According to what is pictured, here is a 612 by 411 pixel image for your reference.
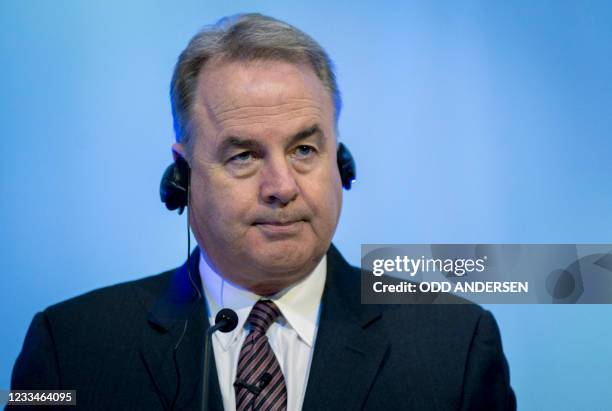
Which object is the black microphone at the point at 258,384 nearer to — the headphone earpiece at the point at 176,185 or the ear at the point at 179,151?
the headphone earpiece at the point at 176,185

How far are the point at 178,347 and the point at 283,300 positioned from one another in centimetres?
31

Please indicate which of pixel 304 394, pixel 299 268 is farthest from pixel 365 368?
pixel 299 268

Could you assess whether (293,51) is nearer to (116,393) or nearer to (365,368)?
(365,368)

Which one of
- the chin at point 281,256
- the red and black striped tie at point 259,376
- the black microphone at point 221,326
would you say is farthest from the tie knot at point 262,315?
the black microphone at point 221,326

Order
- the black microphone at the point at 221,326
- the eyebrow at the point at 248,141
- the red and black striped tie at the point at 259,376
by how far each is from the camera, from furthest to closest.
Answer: the eyebrow at the point at 248,141, the red and black striped tie at the point at 259,376, the black microphone at the point at 221,326

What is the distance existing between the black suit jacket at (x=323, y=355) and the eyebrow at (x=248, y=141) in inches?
16.8

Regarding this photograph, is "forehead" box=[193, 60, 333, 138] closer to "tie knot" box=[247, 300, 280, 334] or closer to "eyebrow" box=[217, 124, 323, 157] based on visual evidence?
"eyebrow" box=[217, 124, 323, 157]

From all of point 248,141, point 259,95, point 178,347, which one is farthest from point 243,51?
point 178,347

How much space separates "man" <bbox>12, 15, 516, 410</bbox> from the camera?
6.90 feet

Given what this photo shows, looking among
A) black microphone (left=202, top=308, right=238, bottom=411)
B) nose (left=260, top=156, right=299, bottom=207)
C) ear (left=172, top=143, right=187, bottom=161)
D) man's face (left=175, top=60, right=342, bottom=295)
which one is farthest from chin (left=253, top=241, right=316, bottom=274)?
ear (left=172, top=143, right=187, bottom=161)

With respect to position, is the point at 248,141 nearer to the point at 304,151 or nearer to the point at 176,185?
the point at 304,151

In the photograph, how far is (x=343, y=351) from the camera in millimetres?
2146

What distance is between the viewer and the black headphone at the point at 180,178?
2268mm

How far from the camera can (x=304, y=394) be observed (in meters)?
2.08
